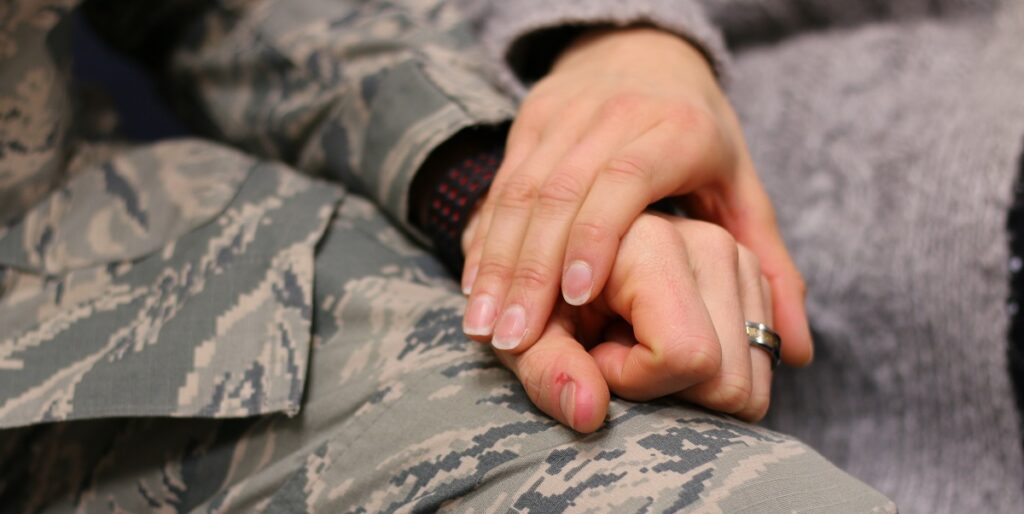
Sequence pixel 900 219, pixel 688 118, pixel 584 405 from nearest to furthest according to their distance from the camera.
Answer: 1. pixel 584 405
2. pixel 688 118
3. pixel 900 219

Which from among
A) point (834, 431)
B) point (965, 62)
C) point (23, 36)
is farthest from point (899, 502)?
point (23, 36)

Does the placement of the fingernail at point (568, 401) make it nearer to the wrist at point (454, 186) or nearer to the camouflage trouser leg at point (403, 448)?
the camouflage trouser leg at point (403, 448)

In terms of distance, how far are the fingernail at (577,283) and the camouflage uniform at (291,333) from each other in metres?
0.05

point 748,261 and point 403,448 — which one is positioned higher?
point 748,261

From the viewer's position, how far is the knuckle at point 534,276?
0.38 metres

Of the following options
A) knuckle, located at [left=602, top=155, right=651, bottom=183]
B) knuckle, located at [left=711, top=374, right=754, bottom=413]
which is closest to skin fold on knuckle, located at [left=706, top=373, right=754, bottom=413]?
knuckle, located at [left=711, top=374, right=754, bottom=413]

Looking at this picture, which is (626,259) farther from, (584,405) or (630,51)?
(630,51)

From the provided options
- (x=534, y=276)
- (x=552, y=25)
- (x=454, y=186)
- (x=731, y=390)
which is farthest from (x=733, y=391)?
(x=552, y=25)

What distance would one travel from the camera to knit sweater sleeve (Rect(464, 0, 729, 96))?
21.6 inches

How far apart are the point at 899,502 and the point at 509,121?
1.22 feet

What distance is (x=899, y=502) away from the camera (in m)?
0.55

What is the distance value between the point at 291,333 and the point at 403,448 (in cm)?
10

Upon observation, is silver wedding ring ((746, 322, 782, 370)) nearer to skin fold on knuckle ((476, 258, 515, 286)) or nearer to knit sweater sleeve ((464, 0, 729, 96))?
skin fold on knuckle ((476, 258, 515, 286))

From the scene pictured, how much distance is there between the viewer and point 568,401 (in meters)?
0.34
